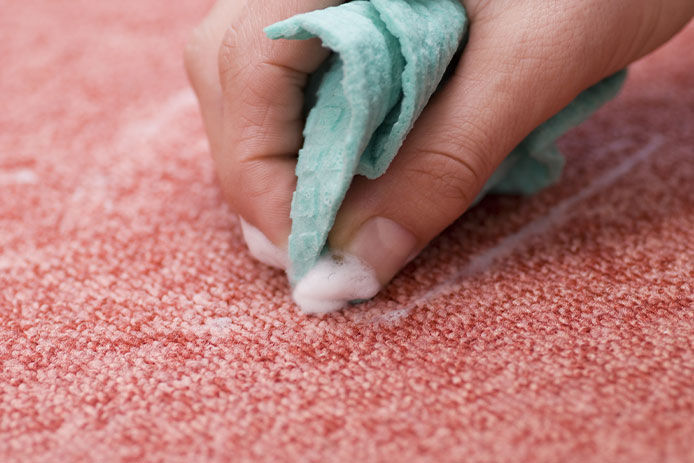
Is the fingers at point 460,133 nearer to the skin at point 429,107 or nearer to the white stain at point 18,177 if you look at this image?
the skin at point 429,107

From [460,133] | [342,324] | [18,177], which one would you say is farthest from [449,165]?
[18,177]

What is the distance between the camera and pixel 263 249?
0.48 meters

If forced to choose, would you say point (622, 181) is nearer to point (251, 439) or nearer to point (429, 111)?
point (429, 111)

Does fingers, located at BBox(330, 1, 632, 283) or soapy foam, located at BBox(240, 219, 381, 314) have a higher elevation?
fingers, located at BBox(330, 1, 632, 283)

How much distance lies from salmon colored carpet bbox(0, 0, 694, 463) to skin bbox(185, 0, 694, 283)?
0.20 ft

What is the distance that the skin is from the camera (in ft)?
1.45

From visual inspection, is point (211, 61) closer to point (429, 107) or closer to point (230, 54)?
point (230, 54)

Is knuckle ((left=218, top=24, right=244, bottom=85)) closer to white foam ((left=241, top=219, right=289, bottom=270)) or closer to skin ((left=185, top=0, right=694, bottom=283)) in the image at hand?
skin ((left=185, top=0, right=694, bottom=283))

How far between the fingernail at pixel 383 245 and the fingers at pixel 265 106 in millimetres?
49

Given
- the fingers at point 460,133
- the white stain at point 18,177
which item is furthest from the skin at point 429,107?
the white stain at point 18,177

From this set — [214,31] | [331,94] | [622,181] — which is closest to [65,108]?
[214,31]

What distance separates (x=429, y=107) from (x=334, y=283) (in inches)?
5.1

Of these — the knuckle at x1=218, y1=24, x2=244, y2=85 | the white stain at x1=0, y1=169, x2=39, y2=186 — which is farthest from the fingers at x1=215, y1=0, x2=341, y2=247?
the white stain at x1=0, y1=169, x2=39, y2=186

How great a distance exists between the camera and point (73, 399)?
15.8 inches
